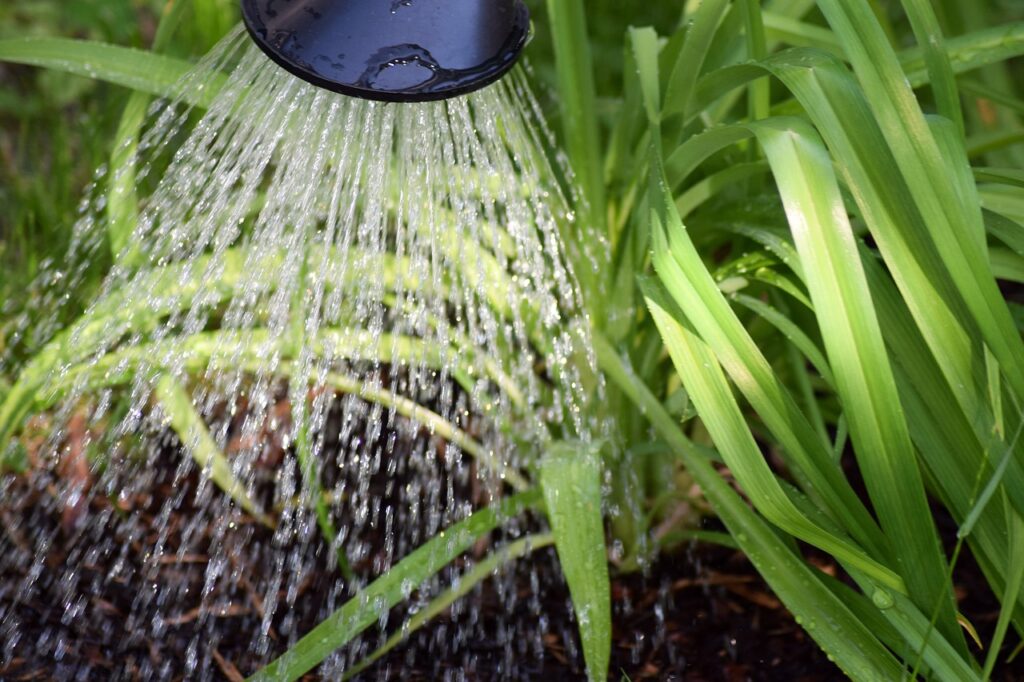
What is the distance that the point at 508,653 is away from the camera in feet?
5.29

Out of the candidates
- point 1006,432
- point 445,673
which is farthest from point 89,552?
point 1006,432

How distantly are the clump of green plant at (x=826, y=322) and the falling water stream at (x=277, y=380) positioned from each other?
135 millimetres

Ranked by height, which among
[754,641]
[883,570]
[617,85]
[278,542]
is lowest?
Result: [754,641]

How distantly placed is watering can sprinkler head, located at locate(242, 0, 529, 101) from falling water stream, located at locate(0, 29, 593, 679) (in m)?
0.40

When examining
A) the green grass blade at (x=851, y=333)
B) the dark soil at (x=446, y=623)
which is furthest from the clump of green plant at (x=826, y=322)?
the dark soil at (x=446, y=623)

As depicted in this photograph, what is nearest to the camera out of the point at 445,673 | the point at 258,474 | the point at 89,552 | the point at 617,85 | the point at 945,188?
the point at 945,188

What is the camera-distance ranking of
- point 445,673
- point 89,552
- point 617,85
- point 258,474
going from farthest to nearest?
point 617,85, point 258,474, point 89,552, point 445,673

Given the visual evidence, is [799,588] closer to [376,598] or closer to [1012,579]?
[1012,579]

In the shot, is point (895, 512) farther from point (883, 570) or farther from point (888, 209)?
point (888, 209)

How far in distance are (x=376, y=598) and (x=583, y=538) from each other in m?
0.29

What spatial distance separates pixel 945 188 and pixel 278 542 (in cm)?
119

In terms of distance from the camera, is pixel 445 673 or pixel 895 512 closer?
pixel 895 512

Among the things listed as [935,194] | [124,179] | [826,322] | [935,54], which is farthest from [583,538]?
[124,179]

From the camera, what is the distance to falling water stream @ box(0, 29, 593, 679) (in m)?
1.59
